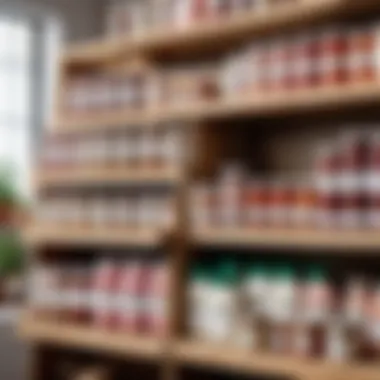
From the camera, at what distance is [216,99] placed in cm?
→ 328

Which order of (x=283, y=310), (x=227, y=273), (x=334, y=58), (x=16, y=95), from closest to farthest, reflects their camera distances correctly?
(x=334, y=58) < (x=283, y=310) < (x=227, y=273) < (x=16, y=95)

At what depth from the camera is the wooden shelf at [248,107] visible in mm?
2797

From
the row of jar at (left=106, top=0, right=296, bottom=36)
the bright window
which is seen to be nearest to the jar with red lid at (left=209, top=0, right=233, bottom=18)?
the row of jar at (left=106, top=0, right=296, bottom=36)

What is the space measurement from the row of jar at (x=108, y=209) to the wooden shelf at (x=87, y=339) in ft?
1.20

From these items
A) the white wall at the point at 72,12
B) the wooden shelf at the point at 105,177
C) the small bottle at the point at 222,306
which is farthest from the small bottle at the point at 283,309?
the white wall at the point at 72,12

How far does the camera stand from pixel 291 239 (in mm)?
2938

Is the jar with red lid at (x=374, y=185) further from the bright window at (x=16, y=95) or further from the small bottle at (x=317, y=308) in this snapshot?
the bright window at (x=16, y=95)

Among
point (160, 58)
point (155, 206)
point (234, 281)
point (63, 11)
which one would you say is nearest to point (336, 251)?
point (234, 281)

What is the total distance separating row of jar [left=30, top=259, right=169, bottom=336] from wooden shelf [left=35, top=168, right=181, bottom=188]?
0.91 ft

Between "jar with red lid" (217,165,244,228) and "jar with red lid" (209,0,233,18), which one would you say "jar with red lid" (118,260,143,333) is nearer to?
"jar with red lid" (217,165,244,228)

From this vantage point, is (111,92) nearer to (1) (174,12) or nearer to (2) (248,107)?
(1) (174,12)

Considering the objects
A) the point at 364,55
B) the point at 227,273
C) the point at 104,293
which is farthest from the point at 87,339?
the point at 364,55

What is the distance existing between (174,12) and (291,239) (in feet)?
3.09

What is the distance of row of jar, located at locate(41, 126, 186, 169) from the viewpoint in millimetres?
3309
